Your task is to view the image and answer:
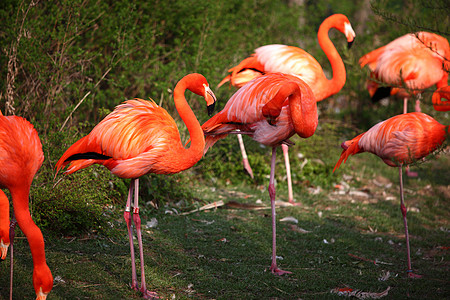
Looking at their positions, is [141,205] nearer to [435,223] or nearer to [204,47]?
[204,47]

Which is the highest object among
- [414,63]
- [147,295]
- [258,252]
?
[414,63]

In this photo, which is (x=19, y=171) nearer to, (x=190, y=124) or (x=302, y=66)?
(x=190, y=124)

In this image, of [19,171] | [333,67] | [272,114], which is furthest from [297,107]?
[333,67]

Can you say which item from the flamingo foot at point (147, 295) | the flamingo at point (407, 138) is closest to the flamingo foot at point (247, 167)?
the flamingo at point (407, 138)

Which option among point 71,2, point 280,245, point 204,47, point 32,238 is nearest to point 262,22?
point 204,47

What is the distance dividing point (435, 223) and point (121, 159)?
423cm

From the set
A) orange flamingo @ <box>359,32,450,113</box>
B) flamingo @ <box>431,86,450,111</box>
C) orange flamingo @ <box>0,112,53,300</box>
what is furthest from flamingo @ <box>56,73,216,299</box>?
orange flamingo @ <box>359,32,450,113</box>

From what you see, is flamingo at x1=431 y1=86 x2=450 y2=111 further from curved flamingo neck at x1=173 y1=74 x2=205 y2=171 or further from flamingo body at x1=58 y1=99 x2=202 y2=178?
flamingo body at x1=58 y1=99 x2=202 y2=178

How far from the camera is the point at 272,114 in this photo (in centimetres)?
412

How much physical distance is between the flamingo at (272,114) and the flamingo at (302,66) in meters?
1.51

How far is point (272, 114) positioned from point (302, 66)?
6.54 ft

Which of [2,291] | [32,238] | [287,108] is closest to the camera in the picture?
[32,238]

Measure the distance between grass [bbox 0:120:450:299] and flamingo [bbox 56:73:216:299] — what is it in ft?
1.53

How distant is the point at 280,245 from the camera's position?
4762 millimetres
